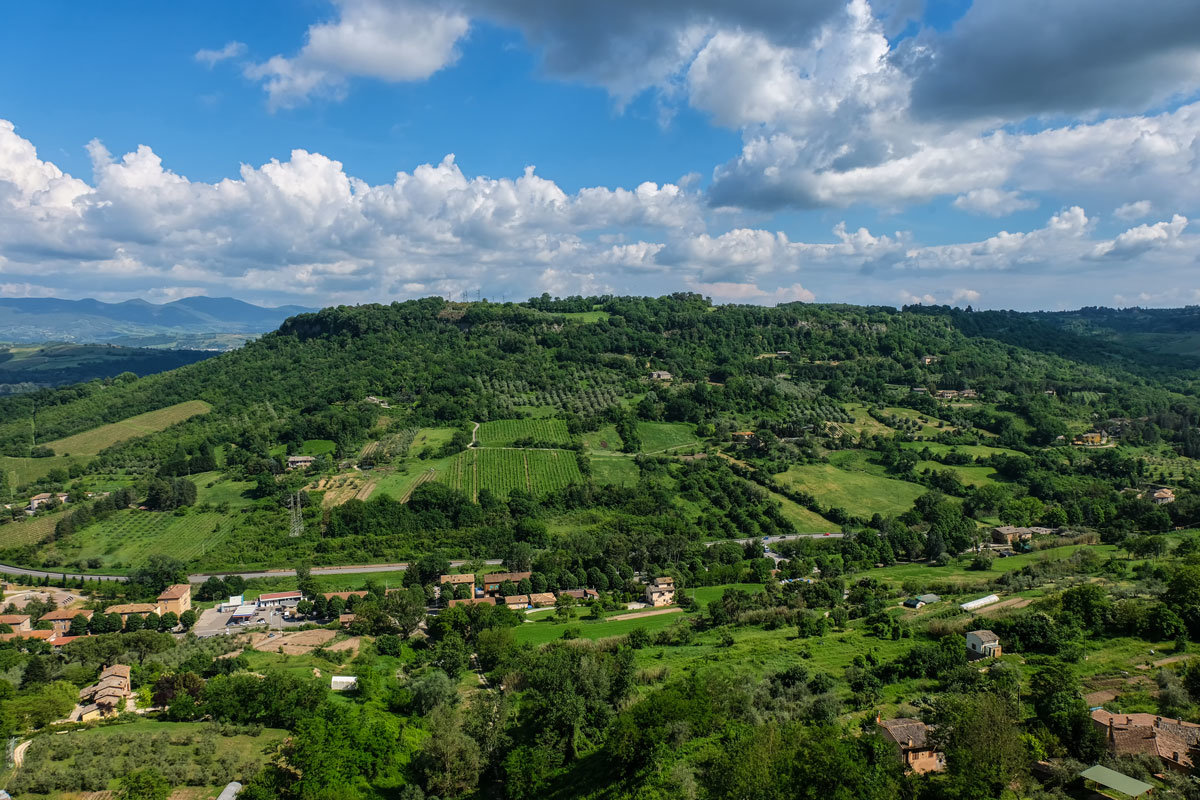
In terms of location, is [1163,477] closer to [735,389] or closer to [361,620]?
[735,389]

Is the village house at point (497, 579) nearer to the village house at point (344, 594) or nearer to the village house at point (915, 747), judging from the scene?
the village house at point (344, 594)

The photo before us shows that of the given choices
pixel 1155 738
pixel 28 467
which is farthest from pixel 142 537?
pixel 1155 738

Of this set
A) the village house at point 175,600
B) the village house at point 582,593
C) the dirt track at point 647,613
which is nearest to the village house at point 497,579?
the village house at point 582,593

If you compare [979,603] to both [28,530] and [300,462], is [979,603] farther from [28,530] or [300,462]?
[28,530]

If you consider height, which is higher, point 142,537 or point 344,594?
point 142,537

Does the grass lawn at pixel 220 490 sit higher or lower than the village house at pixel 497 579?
higher
